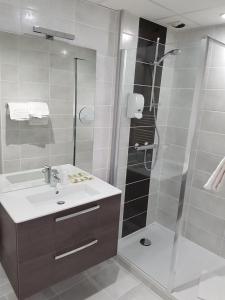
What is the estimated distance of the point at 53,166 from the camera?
1.91 m

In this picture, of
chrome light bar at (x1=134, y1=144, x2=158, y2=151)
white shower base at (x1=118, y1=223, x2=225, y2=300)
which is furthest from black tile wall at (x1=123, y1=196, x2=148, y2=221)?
chrome light bar at (x1=134, y1=144, x2=158, y2=151)

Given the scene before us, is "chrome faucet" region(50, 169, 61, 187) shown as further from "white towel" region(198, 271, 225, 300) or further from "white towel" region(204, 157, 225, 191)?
"white towel" region(198, 271, 225, 300)

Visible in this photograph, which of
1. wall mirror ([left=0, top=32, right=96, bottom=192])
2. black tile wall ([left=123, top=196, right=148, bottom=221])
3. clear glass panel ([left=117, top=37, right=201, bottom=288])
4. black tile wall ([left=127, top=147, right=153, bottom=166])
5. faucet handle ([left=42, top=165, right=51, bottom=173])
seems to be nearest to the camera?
wall mirror ([left=0, top=32, right=96, bottom=192])

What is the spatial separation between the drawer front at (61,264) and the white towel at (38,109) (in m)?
0.96

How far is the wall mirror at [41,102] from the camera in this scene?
1.63 metres

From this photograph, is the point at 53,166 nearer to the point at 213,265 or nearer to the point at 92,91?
the point at 92,91

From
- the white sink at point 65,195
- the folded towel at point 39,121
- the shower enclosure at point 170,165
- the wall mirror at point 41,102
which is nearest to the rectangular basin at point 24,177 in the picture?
the wall mirror at point 41,102

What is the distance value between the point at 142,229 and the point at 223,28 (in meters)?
2.15

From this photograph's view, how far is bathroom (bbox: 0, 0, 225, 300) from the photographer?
1585mm

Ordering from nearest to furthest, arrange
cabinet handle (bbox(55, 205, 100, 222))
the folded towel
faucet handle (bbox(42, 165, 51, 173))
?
1. cabinet handle (bbox(55, 205, 100, 222))
2. the folded towel
3. faucet handle (bbox(42, 165, 51, 173))

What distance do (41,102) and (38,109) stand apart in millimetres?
56

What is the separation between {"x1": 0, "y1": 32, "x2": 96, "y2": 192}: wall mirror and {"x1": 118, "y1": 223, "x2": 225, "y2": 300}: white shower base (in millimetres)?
1101

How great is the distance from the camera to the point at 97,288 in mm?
1963

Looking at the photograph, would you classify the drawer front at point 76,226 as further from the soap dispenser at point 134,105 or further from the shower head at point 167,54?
the shower head at point 167,54
